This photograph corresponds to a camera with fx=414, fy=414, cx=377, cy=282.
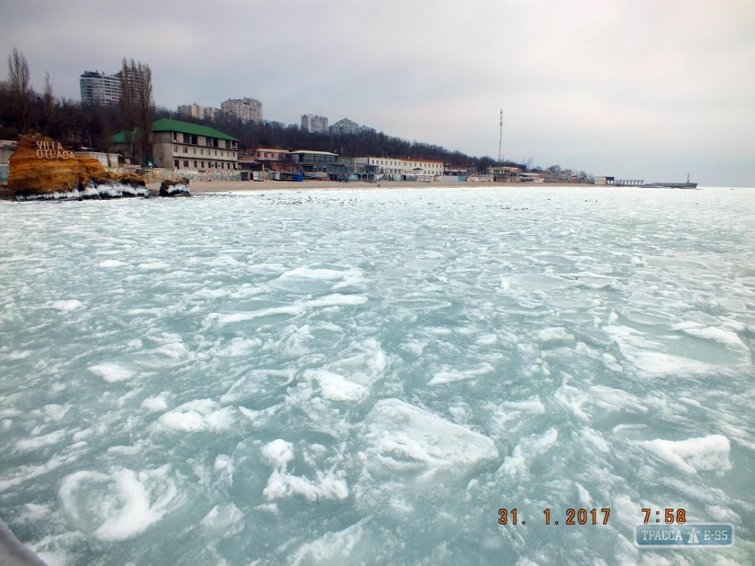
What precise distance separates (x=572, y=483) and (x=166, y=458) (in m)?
2.09

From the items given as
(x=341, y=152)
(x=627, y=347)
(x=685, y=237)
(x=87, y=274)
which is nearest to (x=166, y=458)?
(x=627, y=347)

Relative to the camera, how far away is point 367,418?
2588 millimetres

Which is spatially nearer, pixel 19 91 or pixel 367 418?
pixel 367 418

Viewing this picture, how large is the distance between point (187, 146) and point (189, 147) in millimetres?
364

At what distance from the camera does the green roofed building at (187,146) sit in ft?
178

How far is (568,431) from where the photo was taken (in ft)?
8.13

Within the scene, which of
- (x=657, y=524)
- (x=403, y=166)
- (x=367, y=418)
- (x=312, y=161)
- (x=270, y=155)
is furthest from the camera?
(x=403, y=166)

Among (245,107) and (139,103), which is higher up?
(245,107)

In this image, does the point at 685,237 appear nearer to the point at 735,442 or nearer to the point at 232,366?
the point at 735,442

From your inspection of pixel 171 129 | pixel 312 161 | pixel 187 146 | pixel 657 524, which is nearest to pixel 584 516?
pixel 657 524

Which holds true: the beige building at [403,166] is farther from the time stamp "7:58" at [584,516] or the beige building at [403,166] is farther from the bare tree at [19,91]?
the time stamp "7:58" at [584,516]

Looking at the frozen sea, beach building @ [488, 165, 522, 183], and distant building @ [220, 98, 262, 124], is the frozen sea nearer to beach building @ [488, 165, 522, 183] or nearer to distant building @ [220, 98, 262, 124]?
beach building @ [488, 165, 522, 183]

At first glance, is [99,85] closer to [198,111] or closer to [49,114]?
[198,111]

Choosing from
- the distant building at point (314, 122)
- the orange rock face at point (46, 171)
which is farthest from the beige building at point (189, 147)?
the distant building at point (314, 122)
